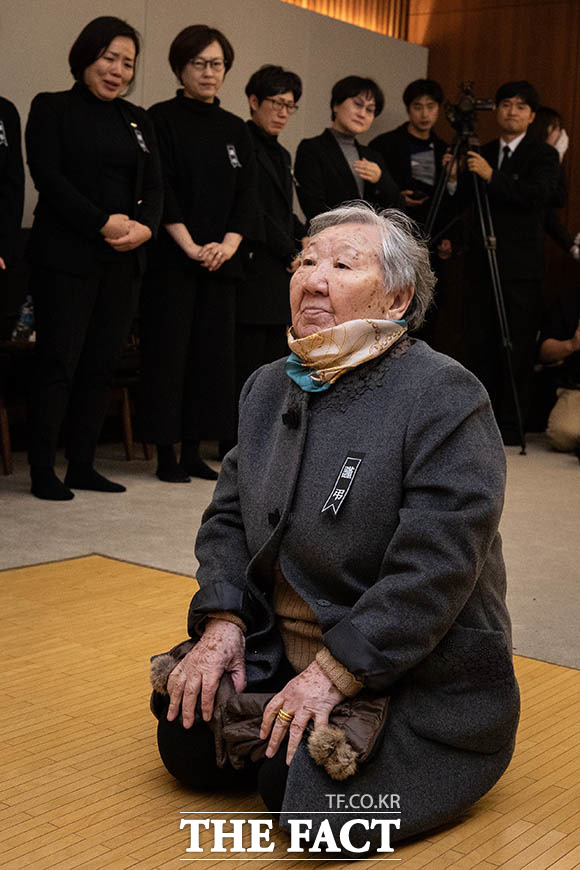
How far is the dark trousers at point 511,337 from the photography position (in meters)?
5.95

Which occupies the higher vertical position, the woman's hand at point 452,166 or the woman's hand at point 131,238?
the woman's hand at point 452,166

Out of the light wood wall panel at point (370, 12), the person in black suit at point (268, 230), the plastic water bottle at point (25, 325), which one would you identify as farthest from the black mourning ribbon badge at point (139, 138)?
the light wood wall panel at point (370, 12)

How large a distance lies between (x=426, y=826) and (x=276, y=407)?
642 mm

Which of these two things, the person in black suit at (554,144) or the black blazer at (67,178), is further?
the person in black suit at (554,144)

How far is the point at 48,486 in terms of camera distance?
398 cm

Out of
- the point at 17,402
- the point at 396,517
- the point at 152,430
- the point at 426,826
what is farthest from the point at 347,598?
the point at 17,402

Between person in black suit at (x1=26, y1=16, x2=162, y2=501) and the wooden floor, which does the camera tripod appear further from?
the wooden floor

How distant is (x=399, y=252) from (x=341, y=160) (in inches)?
139

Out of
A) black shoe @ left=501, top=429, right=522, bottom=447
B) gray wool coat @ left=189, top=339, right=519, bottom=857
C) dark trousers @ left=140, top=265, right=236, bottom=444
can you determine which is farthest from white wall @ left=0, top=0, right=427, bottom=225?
gray wool coat @ left=189, top=339, right=519, bottom=857

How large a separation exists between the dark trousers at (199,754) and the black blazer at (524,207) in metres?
4.41

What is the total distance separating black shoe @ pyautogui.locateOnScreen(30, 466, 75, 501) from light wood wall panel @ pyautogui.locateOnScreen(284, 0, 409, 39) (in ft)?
12.1

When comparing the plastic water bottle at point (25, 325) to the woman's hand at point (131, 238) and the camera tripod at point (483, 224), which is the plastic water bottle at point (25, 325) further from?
the camera tripod at point (483, 224)

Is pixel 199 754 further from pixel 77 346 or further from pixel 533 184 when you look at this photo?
pixel 533 184

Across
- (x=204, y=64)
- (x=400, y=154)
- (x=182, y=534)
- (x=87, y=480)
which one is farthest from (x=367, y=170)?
(x=182, y=534)
